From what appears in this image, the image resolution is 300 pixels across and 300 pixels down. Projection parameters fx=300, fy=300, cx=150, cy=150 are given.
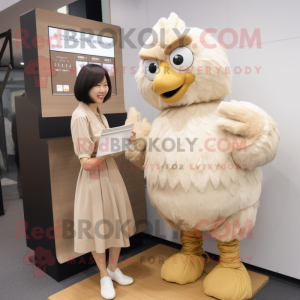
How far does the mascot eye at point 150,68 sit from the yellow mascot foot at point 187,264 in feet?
3.19

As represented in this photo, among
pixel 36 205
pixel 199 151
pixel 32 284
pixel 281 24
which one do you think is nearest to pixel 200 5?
pixel 281 24

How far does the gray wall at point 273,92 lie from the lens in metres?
1.76

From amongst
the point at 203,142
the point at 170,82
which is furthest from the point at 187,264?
the point at 170,82

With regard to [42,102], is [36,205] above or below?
below

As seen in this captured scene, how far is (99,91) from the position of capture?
165 centimetres

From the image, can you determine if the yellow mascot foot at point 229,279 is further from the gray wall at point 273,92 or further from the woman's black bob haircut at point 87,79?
the woman's black bob haircut at point 87,79

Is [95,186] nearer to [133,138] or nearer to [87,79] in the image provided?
[133,138]

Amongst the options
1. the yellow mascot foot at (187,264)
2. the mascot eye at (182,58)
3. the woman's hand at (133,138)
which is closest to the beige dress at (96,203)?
the woman's hand at (133,138)

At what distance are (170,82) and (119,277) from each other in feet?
3.99

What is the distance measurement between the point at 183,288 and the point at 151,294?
0.63ft

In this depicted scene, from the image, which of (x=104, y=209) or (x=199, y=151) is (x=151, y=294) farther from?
(x=199, y=151)

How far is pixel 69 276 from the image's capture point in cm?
207

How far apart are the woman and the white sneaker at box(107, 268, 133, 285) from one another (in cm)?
9

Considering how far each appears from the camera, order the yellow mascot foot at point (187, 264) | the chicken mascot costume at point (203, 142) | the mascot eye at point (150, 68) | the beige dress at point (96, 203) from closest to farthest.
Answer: the chicken mascot costume at point (203, 142) → the mascot eye at point (150, 68) → the beige dress at point (96, 203) → the yellow mascot foot at point (187, 264)
